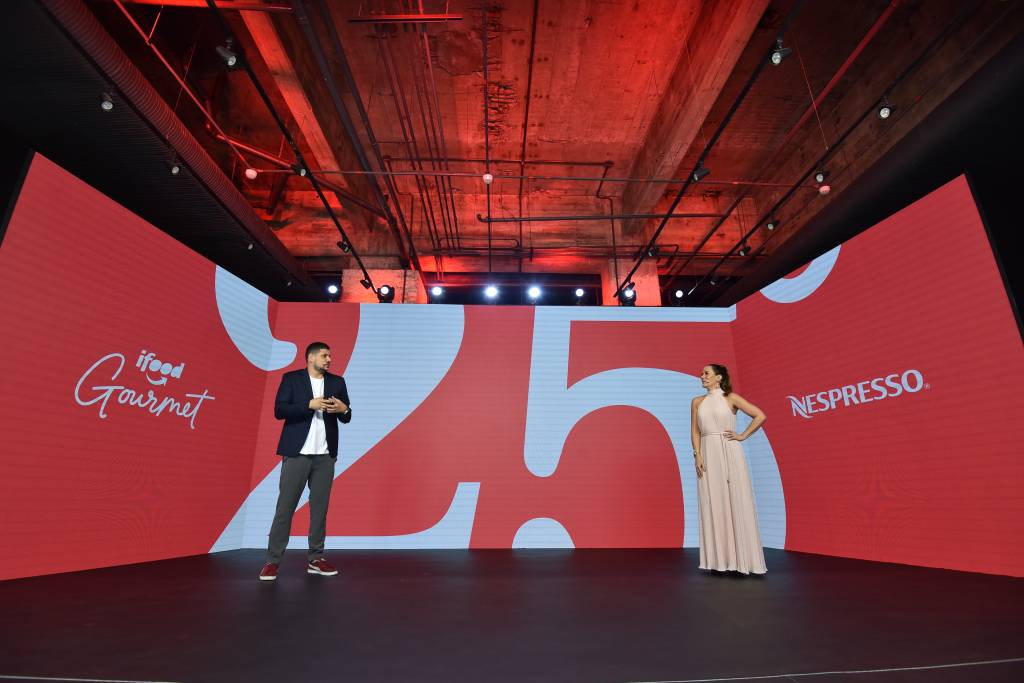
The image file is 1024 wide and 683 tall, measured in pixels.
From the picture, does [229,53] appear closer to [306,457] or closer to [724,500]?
[306,457]

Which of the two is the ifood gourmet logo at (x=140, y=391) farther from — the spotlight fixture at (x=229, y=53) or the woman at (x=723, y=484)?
the woman at (x=723, y=484)

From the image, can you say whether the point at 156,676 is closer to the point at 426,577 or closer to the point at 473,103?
the point at 426,577

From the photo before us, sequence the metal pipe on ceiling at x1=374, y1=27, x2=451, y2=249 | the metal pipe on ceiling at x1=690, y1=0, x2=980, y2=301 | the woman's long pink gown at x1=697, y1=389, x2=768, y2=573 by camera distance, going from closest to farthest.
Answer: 1. the woman's long pink gown at x1=697, y1=389, x2=768, y2=573
2. the metal pipe on ceiling at x1=690, y1=0, x2=980, y2=301
3. the metal pipe on ceiling at x1=374, y1=27, x2=451, y2=249

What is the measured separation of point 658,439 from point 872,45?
5.62 meters

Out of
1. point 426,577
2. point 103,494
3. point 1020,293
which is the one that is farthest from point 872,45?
point 103,494

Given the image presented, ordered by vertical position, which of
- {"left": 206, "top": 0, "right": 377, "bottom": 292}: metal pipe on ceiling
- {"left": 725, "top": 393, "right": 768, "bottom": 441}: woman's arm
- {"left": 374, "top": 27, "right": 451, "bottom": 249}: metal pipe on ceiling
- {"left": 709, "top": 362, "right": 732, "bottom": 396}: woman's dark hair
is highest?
{"left": 374, "top": 27, "right": 451, "bottom": 249}: metal pipe on ceiling

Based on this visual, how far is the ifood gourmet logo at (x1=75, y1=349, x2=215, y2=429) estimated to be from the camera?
3.23 meters

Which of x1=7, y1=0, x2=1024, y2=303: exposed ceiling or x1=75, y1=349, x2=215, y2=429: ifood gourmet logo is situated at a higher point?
Answer: x1=7, y1=0, x2=1024, y2=303: exposed ceiling

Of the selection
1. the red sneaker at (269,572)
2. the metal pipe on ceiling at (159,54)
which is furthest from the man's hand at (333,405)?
the metal pipe on ceiling at (159,54)

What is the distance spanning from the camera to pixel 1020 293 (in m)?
3.14

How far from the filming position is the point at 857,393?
4.05 metres

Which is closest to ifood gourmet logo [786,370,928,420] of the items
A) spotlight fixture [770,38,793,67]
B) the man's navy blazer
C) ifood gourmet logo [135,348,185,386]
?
spotlight fixture [770,38,793,67]

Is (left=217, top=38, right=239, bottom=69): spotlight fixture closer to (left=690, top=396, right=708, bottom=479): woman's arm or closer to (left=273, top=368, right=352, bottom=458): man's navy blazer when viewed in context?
(left=273, top=368, right=352, bottom=458): man's navy blazer

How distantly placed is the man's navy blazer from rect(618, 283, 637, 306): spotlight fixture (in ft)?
19.5
